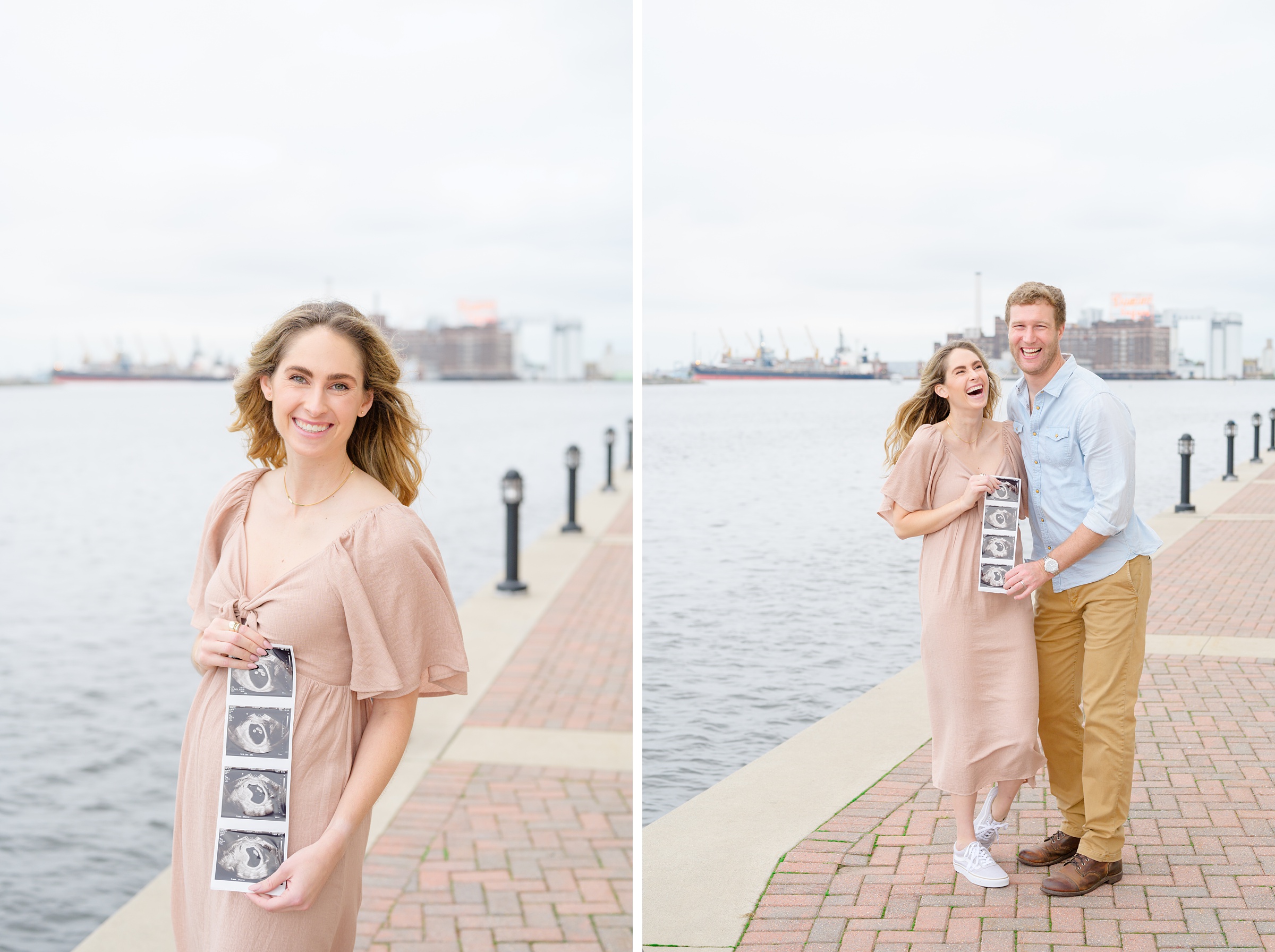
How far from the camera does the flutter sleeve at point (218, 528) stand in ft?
7.57

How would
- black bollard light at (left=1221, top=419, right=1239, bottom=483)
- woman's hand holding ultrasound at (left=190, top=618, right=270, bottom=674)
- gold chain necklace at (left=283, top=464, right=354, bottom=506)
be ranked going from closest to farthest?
woman's hand holding ultrasound at (left=190, top=618, right=270, bottom=674) < gold chain necklace at (left=283, top=464, right=354, bottom=506) < black bollard light at (left=1221, top=419, right=1239, bottom=483)

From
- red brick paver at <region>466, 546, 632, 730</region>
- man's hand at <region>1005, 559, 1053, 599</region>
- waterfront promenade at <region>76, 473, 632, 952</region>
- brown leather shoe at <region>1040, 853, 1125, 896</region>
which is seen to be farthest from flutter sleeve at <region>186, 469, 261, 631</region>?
red brick paver at <region>466, 546, 632, 730</region>

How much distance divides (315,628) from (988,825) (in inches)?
87.0

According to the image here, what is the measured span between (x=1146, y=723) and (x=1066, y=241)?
1487 mm

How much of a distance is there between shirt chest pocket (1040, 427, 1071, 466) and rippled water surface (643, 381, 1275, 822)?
8.6 inches

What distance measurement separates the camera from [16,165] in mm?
114688

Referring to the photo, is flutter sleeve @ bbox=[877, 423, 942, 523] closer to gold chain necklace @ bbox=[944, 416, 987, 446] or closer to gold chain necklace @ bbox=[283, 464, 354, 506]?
gold chain necklace @ bbox=[944, 416, 987, 446]

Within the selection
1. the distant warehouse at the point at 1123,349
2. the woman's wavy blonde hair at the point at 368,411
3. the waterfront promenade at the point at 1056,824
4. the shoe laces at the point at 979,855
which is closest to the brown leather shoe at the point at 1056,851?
the waterfront promenade at the point at 1056,824

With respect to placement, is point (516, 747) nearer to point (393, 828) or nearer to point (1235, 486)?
point (393, 828)

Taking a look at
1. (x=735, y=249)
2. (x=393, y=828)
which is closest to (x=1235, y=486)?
(x=735, y=249)

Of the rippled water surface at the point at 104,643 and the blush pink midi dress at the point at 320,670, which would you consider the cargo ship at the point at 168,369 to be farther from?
the blush pink midi dress at the point at 320,670

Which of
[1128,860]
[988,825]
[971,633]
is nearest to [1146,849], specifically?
[1128,860]

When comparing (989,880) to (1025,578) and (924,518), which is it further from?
(924,518)

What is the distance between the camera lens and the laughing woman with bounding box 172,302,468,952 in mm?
2158
